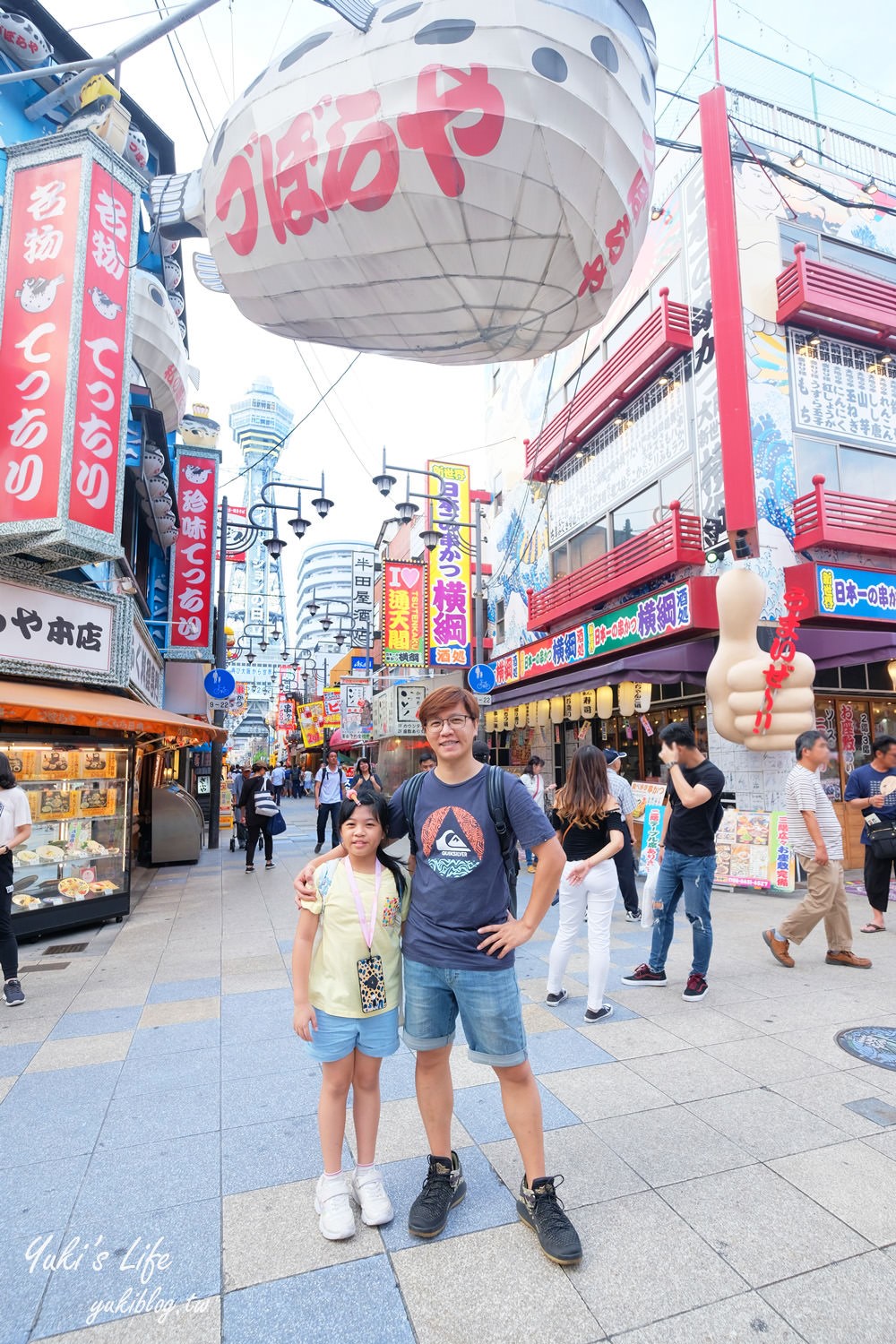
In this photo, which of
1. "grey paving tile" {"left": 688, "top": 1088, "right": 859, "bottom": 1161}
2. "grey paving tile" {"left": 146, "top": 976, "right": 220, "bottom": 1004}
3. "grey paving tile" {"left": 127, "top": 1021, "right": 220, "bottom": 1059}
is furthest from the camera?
"grey paving tile" {"left": 146, "top": 976, "right": 220, "bottom": 1004}

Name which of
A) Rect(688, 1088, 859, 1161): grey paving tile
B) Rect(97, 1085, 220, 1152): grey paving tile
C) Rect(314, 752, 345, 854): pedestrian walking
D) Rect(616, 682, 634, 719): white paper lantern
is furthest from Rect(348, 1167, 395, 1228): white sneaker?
Rect(314, 752, 345, 854): pedestrian walking

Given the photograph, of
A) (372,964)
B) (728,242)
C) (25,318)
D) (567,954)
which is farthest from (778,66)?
(372,964)

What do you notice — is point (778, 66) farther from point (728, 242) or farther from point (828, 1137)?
point (828, 1137)

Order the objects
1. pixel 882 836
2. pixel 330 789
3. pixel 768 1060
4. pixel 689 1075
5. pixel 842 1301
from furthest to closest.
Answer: pixel 330 789, pixel 882 836, pixel 768 1060, pixel 689 1075, pixel 842 1301

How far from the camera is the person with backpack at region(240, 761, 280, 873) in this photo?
12086 mm

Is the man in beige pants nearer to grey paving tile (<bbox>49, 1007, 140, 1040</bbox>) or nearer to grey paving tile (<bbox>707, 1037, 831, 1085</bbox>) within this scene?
grey paving tile (<bbox>707, 1037, 831, 1085</bbox>)

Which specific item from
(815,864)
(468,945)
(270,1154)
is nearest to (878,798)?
(815,864)

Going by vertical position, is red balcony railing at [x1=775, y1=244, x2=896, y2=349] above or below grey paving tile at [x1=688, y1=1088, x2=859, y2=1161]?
above

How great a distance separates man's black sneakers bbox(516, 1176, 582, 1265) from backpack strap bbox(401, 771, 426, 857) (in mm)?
1283

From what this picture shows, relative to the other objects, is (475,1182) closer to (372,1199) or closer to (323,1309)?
(372,1199)

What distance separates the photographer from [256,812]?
12.2 m

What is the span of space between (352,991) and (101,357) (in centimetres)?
718

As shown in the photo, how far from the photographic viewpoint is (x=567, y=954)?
4.89 meters

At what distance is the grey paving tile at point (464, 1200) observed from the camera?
2535 mm
